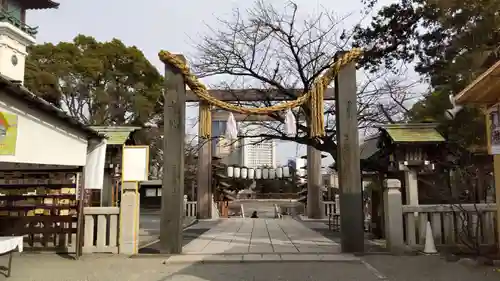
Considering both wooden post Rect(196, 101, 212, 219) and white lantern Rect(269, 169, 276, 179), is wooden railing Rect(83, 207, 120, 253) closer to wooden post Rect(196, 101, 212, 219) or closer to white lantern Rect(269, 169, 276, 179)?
wooden post Rect(196, 101, 212, 219)

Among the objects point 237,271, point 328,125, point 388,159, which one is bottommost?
point 237,271

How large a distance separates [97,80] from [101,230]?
2000cm

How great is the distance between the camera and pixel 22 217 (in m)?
8.79

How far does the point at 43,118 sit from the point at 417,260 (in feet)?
23.1

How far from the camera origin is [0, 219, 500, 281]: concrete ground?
6.44 meters

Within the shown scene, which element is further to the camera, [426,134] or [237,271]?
[426,134]

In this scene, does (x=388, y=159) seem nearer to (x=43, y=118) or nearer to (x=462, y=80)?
(x=462, y=80)

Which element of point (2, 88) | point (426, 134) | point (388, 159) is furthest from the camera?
point (388, 159)

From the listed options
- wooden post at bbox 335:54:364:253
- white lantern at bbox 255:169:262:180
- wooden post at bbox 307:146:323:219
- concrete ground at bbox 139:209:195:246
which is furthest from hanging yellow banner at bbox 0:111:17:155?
white lantern at bbox 255:169:262:180

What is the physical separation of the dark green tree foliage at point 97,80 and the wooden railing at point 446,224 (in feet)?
61.0

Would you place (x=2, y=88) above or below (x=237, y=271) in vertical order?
above

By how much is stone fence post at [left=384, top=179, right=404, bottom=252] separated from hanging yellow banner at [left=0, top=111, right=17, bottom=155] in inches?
270

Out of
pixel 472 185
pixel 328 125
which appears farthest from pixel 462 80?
pixel 328 125

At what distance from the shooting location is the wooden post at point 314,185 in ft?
67.7
